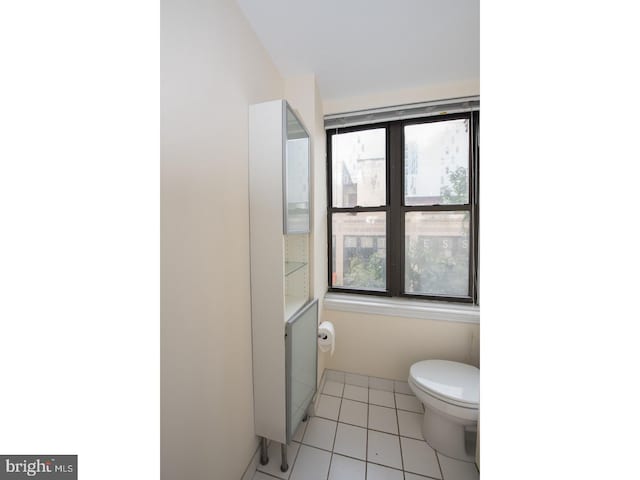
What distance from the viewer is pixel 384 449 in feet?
4.15

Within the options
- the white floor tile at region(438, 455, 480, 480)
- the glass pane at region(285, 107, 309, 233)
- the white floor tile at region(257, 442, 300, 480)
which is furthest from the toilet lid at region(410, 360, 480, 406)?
the glass pane at region(285, 107, 309, 233)

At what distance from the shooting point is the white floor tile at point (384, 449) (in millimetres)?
1200

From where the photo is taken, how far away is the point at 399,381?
5.68 ft

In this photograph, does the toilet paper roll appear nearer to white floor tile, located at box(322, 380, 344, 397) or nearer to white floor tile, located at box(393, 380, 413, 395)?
white floor tile, located at box(322, 380, 344, 397)

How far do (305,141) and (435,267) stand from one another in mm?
1307

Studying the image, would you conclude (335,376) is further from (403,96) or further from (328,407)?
(403,96)

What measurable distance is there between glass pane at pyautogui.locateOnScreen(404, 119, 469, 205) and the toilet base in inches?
53.5

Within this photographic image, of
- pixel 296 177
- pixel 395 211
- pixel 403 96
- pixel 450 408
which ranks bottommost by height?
pixel 450 408

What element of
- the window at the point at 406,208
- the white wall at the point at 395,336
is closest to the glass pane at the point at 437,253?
the window at the point at 406,208

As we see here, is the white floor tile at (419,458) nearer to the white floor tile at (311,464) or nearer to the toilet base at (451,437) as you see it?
the toilet base at (451,437)

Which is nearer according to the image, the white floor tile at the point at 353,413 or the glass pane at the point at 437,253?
the white floor tile at the point at 353,413

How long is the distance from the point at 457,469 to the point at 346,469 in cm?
55

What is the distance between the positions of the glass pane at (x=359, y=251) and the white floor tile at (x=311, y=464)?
1.07 meters

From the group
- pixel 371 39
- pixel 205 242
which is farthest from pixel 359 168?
pixel 205 242
